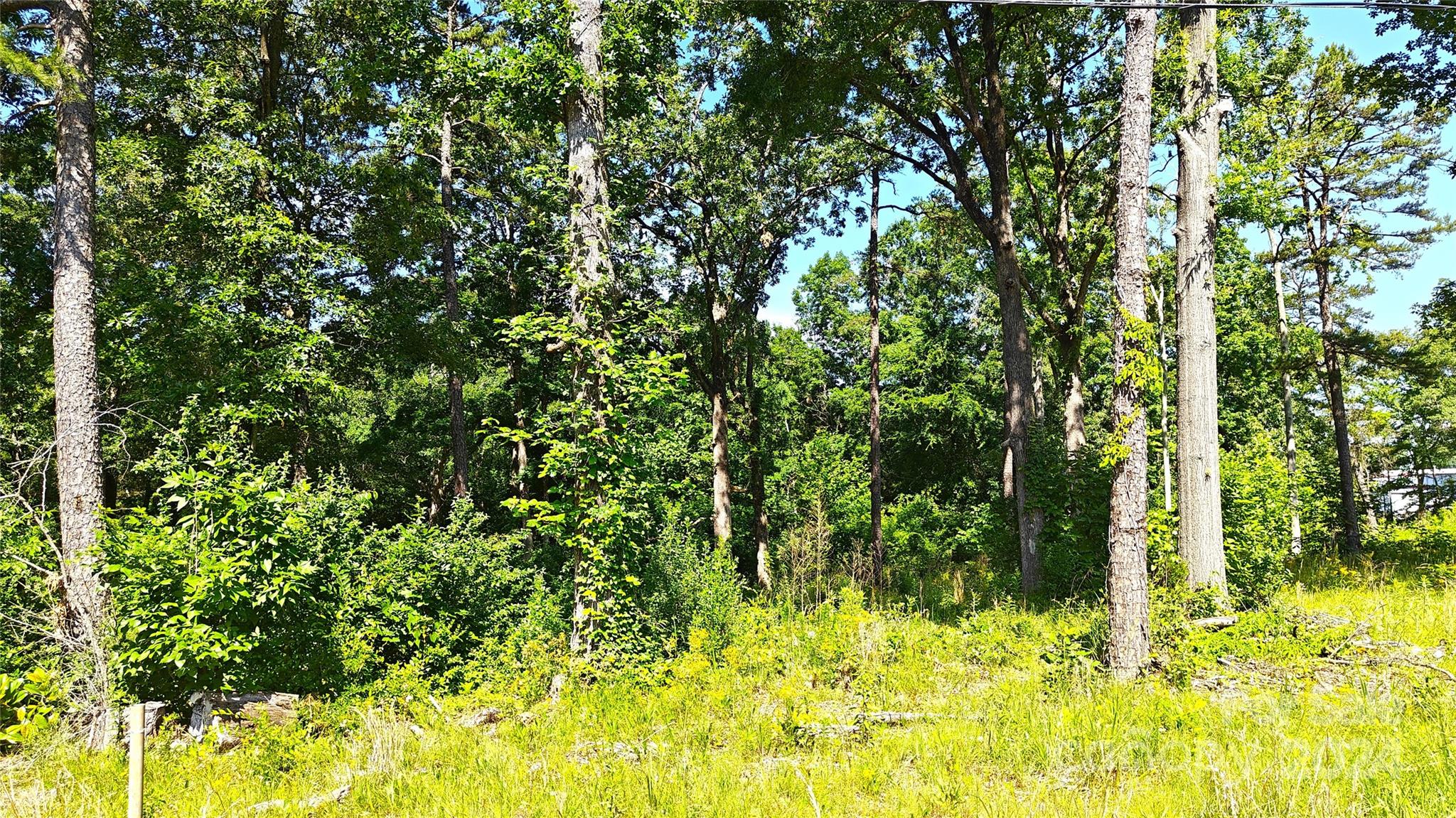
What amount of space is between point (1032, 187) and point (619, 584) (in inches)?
469

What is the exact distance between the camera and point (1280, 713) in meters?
4.59

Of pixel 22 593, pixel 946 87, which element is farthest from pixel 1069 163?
pixel 22 593

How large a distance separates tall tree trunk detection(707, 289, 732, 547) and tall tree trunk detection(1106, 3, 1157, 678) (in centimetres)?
1083

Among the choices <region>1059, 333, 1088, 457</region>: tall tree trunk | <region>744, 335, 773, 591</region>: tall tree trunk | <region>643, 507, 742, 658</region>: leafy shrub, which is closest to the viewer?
<region>643, 507, 742, 658</region>: leafy shrub

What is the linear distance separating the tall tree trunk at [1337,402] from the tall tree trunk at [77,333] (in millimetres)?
21797

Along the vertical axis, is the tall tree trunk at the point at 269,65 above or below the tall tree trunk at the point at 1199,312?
above

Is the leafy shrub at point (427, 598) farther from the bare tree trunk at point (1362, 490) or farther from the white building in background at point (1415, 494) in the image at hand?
the white building in background at point (1415, 494)

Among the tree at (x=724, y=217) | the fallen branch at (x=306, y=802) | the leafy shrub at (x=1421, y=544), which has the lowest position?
the fallen branch at (x=306, y=802)

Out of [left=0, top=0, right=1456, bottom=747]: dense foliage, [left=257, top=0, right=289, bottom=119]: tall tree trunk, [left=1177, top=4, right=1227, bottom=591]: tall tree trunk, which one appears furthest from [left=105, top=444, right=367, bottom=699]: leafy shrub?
[left=1177, top=4, right=1227, bottom=591]: tall tree trunk

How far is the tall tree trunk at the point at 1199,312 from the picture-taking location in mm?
7770

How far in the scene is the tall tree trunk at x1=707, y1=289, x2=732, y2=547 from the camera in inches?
647

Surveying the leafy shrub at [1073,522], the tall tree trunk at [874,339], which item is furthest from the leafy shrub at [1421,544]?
the tall tree trunk at [874,339]

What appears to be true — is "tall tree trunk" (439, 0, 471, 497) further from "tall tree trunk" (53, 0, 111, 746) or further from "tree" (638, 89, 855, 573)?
"tall tree trunk" (53, 0, 111, 746)

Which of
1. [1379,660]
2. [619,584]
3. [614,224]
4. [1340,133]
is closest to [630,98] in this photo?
[614,224]
